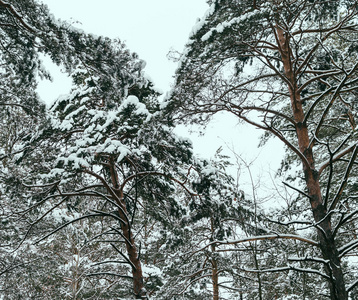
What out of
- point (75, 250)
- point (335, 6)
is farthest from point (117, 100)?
point (75, 250)

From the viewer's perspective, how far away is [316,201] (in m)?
4.54

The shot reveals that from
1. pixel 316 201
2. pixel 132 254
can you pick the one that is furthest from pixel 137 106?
pixel 316 201

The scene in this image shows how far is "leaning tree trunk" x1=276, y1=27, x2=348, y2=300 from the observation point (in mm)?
3738

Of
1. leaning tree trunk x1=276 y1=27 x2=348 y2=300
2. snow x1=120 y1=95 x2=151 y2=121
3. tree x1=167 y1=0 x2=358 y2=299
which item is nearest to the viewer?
leaning tree trunk x1=276 y1=27 x2=348 y2=300

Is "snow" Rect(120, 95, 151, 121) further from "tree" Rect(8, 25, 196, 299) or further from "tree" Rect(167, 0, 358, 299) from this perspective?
"tree" Rect(167, 0, 358, 299)

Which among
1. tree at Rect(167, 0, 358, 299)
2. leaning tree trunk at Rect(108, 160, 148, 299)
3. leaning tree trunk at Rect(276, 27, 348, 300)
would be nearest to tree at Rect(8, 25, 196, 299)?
leaning tree trunk at Rect(108, 160, 148, 299)

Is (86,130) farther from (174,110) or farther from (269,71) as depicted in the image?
(269,71)

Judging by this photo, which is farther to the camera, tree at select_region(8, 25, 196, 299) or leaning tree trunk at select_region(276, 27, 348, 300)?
tree at select_region(8, 25, 196, 299)

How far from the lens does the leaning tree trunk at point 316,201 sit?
147 inches

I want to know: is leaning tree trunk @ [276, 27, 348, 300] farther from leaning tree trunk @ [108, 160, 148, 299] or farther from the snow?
leaning tree trunk @ [108, 160, 148, 299]

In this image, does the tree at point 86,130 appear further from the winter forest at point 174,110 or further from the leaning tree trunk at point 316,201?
the leaning tree trunk at point 316,201

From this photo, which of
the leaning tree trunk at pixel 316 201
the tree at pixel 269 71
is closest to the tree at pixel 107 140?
the tree at pixel 269 71

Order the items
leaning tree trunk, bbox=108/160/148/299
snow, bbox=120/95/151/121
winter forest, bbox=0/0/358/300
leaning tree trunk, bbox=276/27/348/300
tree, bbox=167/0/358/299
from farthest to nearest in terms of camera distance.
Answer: leaning tree trunk, bbox=108/160/148/299 → snow, bbox=120/95/151/121 → winter forest, bbox=0/0/358/300 → tree, bbox=167/0/358/299 → leaning tree trunk, bbox=276/27/348/300

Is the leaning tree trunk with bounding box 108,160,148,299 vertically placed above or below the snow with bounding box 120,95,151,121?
below
